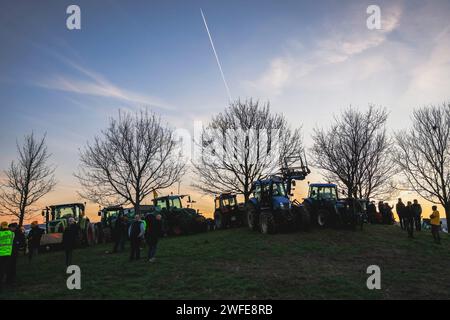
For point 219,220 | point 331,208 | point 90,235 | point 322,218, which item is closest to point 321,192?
point 331,208

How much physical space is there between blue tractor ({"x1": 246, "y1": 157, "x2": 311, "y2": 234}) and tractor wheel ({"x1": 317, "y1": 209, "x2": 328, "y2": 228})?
5.12 feet

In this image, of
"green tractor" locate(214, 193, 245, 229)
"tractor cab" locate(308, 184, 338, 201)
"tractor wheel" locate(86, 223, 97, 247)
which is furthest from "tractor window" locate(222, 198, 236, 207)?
"tractor wheel" locate(86, 223, 97, 247)

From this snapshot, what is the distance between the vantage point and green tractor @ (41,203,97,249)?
17.6 metres

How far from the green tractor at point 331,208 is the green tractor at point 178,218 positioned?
663cm

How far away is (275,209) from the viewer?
16.7 meters

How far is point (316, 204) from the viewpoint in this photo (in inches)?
727

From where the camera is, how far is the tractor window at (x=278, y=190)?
17703mm

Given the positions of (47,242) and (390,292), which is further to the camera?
(47,242)

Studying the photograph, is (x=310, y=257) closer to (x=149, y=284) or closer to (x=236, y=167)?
(x=149, y=284)

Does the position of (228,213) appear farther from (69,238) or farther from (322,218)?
(69,238)

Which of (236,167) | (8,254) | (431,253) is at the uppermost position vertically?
(236,167)
